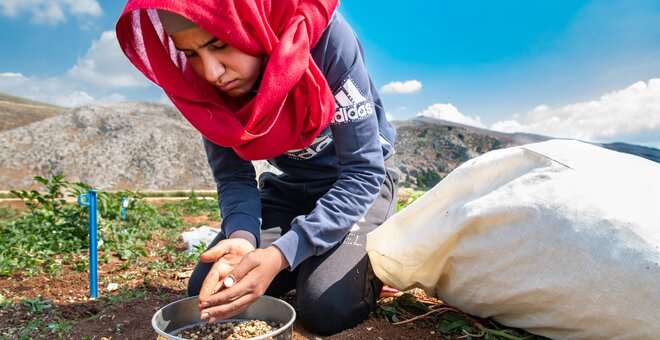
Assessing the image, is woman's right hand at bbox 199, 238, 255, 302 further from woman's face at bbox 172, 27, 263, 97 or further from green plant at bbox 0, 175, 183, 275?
green plant at bbox 0, 175, 183, 275

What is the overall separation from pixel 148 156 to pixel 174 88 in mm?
7613

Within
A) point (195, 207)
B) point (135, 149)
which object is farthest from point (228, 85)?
point (135, 149)

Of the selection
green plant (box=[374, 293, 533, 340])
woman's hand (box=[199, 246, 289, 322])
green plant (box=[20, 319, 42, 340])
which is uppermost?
woman's hand (box=[199, 246, 289, 322])

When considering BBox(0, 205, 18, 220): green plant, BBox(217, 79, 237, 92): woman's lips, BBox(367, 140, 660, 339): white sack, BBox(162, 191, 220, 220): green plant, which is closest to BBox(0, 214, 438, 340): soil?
BBox(367, 140, 660, 339): white sack

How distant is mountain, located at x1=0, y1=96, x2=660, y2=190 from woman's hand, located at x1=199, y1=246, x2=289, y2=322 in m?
5.99

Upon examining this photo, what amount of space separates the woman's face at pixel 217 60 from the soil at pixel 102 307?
2.67 ft

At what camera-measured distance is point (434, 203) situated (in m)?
1.45

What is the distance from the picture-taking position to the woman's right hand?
1260 mm

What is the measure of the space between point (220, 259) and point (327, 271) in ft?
1.31

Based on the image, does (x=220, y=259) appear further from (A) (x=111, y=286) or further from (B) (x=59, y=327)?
(A) (x=111, y=286)

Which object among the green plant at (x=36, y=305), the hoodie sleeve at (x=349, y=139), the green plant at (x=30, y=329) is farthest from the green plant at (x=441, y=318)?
the green plant at (x=36, y=305)

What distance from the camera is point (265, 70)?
1.46 m

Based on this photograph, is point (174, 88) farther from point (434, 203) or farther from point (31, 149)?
point (31, 149)

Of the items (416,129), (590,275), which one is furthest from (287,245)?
(416,129)
